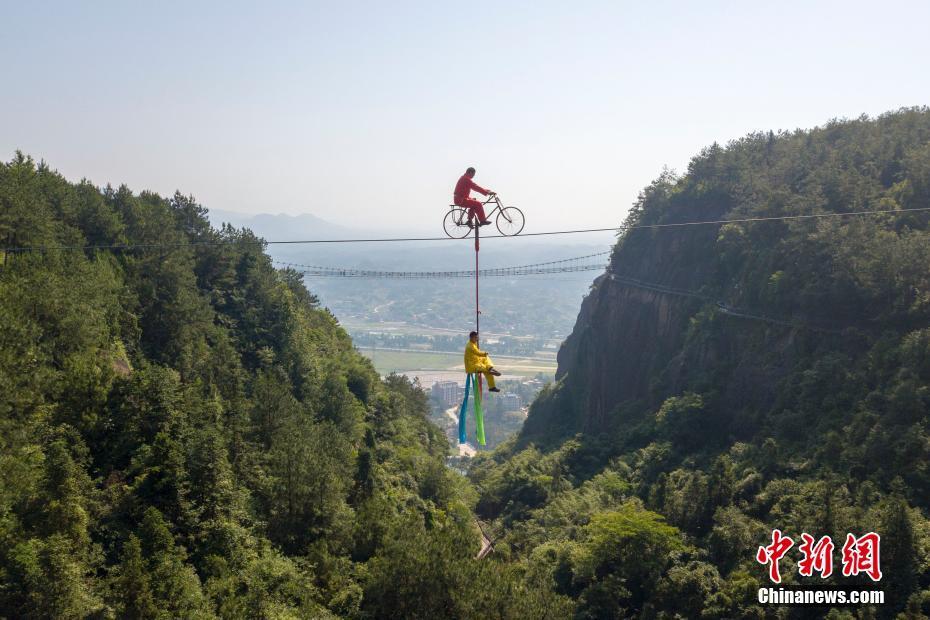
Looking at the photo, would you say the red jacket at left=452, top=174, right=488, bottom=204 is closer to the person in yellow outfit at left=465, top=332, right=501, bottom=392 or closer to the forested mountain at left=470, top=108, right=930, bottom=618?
the person in yellow outfit at left=465, top=332, right=501, bottom=392

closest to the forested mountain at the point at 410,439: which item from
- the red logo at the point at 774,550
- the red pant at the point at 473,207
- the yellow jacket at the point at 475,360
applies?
the red logo at the point at 774,550

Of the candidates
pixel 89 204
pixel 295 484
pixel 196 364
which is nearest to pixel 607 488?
pixel 295 484

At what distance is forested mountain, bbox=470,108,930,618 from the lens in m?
28.4

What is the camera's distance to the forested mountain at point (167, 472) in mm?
19812

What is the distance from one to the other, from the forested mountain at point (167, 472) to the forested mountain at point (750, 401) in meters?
6.47

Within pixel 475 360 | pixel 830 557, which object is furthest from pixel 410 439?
pixel 475 360

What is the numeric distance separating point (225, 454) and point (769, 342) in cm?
3454

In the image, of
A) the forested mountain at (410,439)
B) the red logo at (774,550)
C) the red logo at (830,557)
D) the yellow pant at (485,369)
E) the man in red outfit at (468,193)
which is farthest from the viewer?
the red logo at (774,550)

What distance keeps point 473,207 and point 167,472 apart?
46.3ft

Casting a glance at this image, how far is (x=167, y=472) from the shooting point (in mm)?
23750

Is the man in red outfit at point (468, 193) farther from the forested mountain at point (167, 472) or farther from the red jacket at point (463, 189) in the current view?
the forested mountain at point (167, 472)

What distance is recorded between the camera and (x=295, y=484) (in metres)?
28.5

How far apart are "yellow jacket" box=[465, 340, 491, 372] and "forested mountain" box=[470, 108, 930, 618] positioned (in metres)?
16.1

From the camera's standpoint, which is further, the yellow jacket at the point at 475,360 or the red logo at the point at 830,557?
the red logo at the point at 830,557
